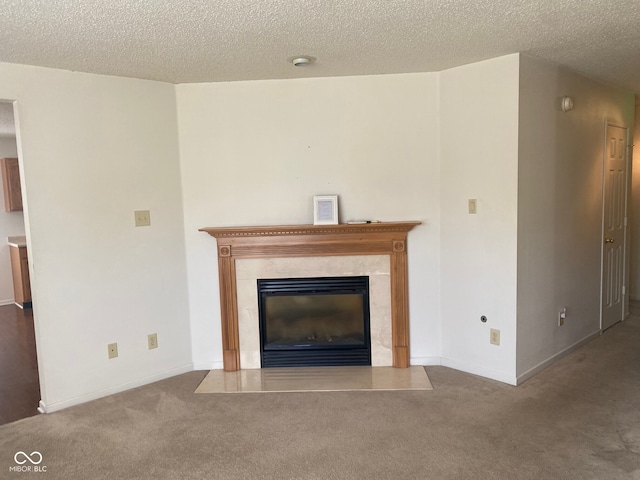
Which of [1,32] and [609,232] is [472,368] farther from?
[1,32]

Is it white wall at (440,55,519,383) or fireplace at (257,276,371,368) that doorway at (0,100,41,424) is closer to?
fireplace at (257,276,371,368)

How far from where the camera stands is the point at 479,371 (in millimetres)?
3445

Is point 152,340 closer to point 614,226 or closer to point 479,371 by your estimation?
point 479,371

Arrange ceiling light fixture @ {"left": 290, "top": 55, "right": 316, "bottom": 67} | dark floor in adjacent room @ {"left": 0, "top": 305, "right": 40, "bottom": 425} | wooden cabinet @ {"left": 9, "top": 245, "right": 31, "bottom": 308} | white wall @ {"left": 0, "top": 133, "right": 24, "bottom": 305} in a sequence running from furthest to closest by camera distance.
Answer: white wall @ {"left": 0, "top": 133, "right": 24, "bottom": 305}
wooden cabinet @ {"left": 9, "top": 245, "right": 31, "bottom": 308}
dark floor in adjacent room @ {"left": 0, "top": 305, "right": 40, "bottom": 425}
ceiling light fixture @ {"left": 290, "top": 55, "right": 316, "bottom": 67}

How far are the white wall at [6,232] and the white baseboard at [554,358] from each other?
20.9ft

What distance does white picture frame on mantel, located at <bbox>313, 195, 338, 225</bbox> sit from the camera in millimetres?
3520

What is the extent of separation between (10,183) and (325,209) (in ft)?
15.8

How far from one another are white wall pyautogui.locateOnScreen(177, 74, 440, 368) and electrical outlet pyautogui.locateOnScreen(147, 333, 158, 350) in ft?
2.25

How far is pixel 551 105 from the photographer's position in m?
3.40

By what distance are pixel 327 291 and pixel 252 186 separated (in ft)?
3.33

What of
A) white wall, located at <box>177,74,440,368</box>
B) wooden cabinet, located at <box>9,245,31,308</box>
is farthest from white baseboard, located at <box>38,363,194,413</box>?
wooden cabinet, located at <box>9,245,31,308</box>

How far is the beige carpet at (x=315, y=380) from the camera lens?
10.8 feet

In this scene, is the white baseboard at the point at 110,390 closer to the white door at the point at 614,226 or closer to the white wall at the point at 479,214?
the white wall at the point at 479,214

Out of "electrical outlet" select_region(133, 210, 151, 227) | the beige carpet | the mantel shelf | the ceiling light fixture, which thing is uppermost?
the ceiling light fixture
